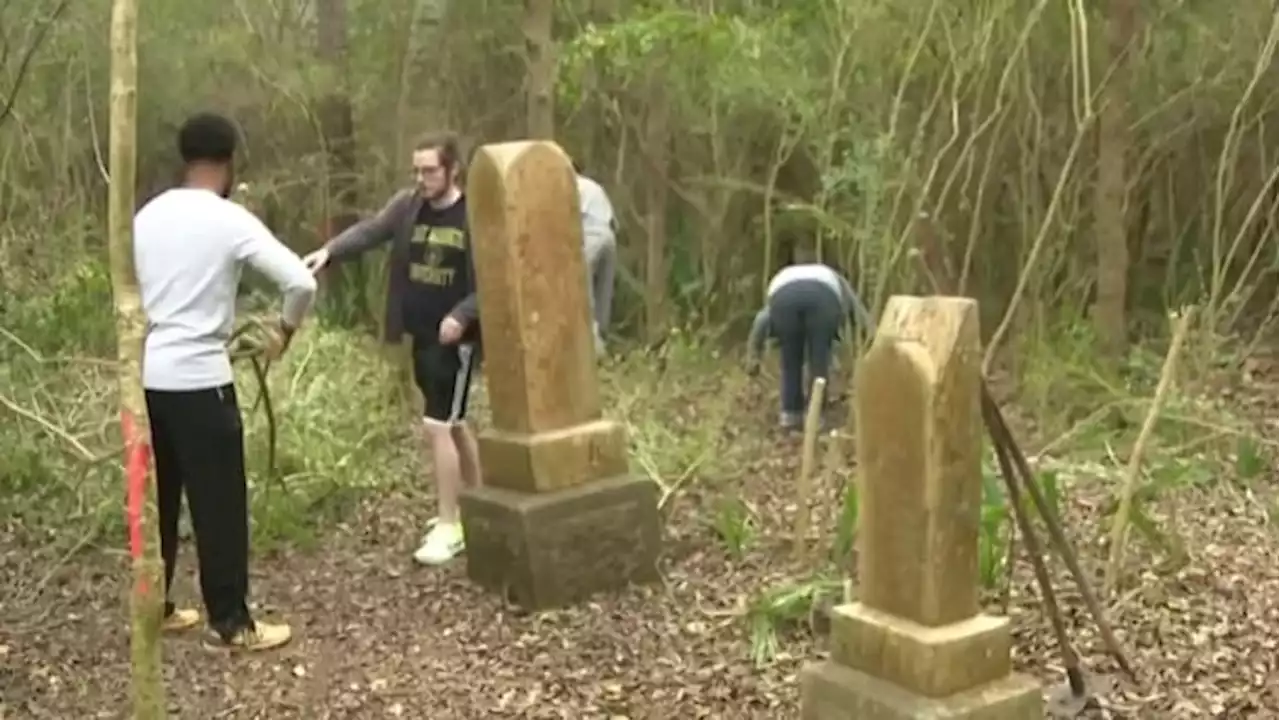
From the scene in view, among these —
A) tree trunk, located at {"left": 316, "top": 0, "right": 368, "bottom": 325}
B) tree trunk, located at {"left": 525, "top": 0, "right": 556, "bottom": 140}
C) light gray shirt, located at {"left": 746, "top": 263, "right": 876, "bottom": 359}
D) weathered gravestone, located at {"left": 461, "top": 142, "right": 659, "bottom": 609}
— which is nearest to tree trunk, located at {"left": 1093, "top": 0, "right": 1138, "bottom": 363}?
Result: light gray shirt, located at {"left": 746, "top": 263, "right": 876, "bottom": 359}

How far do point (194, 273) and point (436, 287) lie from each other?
3.98ft

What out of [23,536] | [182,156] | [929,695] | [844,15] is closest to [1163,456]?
[844,15]

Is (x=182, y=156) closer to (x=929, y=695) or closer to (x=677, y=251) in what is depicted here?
(x=929, y=695)

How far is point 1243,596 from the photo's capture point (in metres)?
5.04

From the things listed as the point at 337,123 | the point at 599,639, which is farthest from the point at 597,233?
the point at 337,123

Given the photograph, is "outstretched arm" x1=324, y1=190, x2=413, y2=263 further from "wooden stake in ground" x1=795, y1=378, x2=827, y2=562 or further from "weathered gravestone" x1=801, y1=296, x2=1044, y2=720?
"weathered gravestone" x1=801, y1=296, x2=1044, y2=720

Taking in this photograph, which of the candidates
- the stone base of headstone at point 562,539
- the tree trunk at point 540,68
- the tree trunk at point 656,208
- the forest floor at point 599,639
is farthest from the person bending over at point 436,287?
the tree trunk at point 656,208

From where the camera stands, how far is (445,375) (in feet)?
18.8

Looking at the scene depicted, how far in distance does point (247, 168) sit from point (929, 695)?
9688mm

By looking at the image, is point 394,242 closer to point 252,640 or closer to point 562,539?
point 562,539

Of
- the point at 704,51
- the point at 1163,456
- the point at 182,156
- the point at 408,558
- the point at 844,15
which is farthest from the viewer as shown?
Result: the point at 704,51

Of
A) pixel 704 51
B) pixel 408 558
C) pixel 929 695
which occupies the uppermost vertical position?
pixel 704 51

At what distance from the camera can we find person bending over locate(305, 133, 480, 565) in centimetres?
562

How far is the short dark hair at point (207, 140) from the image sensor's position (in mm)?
4629
